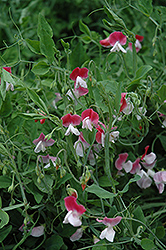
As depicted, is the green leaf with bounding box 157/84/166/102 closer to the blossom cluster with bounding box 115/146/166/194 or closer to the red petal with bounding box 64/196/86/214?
the blossom cluster with bounding box 115/146/166/194

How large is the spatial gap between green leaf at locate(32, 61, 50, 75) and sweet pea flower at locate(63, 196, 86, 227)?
0.30 metres

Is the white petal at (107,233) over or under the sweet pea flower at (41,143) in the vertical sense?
under

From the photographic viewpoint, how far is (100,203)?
0.69m

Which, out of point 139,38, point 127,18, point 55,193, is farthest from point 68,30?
point 55,193

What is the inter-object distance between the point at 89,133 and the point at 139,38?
0.58 m

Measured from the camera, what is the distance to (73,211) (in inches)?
24.0

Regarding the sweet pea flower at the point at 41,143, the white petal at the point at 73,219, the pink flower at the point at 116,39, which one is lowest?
the white petal at the point at 73,219

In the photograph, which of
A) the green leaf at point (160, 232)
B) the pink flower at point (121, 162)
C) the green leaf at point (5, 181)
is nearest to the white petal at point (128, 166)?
the pink flower at point (121, 162)

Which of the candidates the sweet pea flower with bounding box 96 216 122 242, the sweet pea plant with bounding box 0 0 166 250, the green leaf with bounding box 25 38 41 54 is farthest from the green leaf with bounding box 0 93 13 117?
the sweet pea flower with bounding box 96 216 122 242

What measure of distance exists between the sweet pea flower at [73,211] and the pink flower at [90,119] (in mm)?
139

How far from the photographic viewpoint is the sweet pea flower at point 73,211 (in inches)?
23.4

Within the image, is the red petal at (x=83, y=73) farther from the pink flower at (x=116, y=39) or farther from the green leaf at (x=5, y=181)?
the green leaf at (x=5, y=181)

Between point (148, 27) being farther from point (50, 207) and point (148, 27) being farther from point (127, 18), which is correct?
point (50, 207)

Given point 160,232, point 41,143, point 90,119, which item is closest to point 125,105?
point 90,119
